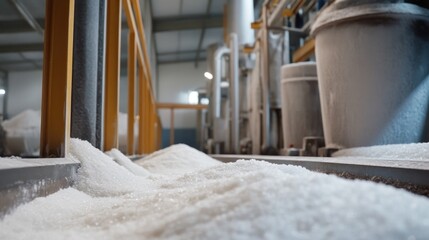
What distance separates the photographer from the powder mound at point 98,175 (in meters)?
1.30

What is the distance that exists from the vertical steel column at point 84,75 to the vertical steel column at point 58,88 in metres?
0.38

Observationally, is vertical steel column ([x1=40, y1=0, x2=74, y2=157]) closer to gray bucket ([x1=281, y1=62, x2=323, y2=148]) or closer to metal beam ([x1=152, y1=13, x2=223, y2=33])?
gray bucket ([x1=281, y1=62, x2=323, y2=148])

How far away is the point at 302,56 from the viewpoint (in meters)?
4.28

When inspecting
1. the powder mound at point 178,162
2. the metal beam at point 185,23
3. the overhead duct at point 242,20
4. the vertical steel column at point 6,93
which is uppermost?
the metal beam at point 185,23

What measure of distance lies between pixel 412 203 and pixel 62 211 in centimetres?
74

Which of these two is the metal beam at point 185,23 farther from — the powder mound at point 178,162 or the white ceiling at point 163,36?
the powder mound at point 178,162

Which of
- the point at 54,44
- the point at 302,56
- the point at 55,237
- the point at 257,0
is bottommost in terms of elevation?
the point at 55,237

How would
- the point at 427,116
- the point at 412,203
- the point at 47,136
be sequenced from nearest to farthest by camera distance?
the point at 412,203 < the point at 47,136 < the point at 427,116

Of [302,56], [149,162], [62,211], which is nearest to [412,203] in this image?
[62,211]

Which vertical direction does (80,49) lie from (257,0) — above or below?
below

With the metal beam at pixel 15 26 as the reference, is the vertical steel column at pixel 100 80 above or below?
below

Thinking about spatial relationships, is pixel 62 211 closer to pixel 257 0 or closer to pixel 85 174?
pixel 85 174

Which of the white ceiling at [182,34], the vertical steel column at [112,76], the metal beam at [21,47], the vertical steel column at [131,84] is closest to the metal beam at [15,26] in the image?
the metal beam at [21,47]

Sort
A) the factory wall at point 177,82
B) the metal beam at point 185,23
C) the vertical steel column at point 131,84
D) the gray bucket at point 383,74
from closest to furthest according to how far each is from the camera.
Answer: the gray bucket at point 383,74
the vertical steel column at point 131,84
the metal beam at point 185,23
the factory wall at point 177,82
